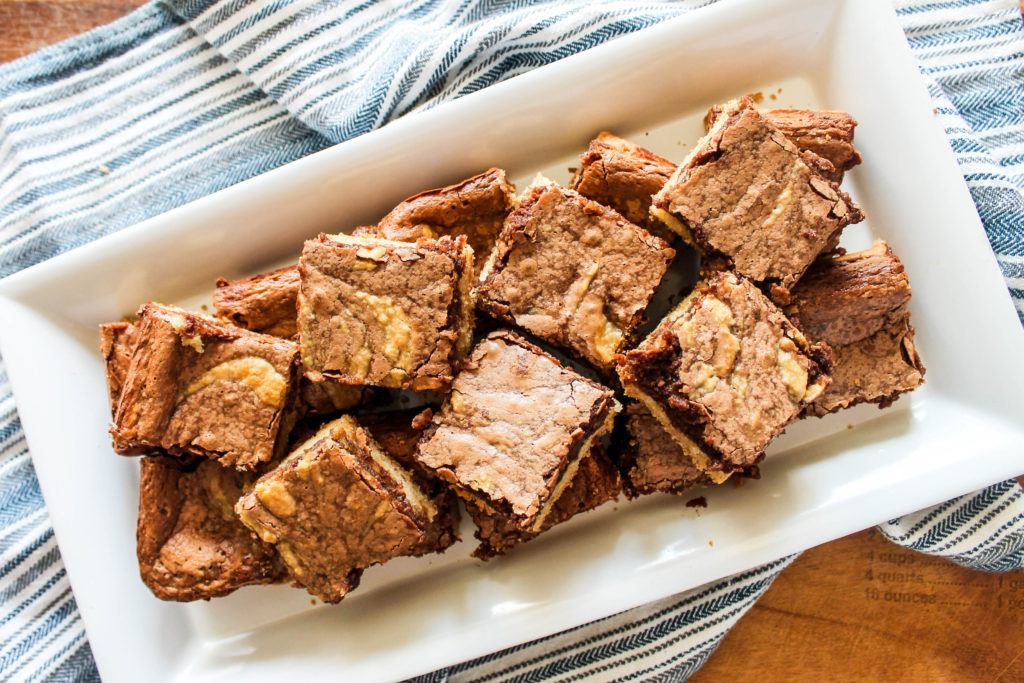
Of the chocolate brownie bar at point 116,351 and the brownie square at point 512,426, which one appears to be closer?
the brownie square at point 512,426

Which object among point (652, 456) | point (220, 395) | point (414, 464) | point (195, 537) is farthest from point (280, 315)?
point (652, 456)

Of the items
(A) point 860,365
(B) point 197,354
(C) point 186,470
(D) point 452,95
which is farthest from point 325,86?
(A) point 860,365

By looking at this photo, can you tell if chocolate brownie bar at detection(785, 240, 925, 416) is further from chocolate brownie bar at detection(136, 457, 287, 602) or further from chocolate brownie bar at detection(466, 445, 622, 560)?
chocolate brownie bar at detection(136, 457, 287, 602)

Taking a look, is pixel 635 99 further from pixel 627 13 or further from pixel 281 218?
pixel 281 218

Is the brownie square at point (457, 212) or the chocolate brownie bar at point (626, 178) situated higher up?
the brownie square at point (457, 212)

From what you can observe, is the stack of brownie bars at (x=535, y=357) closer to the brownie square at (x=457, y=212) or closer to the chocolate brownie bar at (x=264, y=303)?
the brownie square at (x=457, y=212)

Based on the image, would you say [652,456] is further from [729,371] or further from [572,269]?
[572,269]

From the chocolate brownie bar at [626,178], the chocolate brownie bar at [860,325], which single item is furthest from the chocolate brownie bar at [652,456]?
the chocolate brownie bar at [626,178]

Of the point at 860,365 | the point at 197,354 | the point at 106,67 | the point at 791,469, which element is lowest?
the point at 791,469
